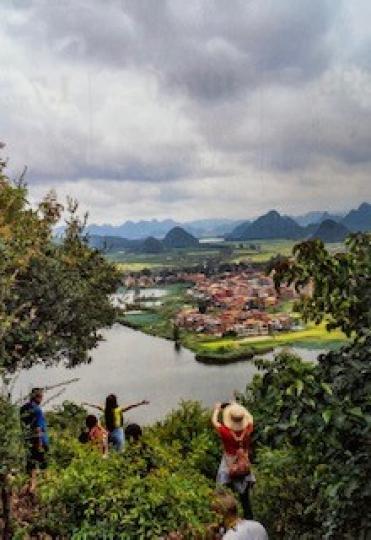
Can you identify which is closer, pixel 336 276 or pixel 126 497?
pixel 336 276

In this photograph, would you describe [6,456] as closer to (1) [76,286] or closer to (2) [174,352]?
(1) [76,286]

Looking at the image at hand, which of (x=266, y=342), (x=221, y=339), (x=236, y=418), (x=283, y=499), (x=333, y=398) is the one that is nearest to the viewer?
(x=333, y=398)

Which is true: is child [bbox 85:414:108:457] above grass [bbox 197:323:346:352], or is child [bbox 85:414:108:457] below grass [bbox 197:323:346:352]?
above

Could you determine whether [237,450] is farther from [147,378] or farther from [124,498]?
[147,378]

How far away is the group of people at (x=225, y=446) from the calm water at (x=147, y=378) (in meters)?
17.1

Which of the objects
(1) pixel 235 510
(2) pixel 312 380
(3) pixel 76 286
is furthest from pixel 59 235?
(2) pixel 312 380

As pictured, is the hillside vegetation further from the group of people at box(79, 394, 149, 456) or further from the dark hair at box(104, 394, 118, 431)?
the dark hair at box(104, 394, 118, 431)

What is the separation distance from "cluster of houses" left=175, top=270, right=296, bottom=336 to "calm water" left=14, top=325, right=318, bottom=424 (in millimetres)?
10042

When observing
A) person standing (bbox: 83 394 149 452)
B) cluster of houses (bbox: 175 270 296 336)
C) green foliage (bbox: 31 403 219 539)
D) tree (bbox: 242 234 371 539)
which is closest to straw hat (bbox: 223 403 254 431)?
green foliage (bbox: 31 403 219 539)

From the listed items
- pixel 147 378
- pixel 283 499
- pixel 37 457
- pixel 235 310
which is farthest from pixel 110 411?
pixel 235 310

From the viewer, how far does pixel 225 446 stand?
10.7 meters

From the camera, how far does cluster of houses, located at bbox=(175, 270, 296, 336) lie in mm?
77500

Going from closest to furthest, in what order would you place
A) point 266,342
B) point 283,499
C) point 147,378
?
point 283,499 → point 147,378 → point 266,342

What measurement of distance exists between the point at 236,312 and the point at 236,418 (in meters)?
77.2
